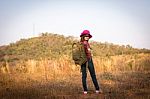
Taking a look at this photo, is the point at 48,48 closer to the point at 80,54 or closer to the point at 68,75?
the point at 68,75

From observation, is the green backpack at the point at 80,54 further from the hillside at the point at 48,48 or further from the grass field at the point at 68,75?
the hillside at the point at 48,48

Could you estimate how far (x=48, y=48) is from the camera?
36375 mm

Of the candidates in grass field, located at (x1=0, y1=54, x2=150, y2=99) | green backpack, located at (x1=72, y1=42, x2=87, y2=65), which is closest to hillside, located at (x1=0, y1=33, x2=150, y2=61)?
grass field, located at (x1=0, y1=54, x2=150, y2=99)

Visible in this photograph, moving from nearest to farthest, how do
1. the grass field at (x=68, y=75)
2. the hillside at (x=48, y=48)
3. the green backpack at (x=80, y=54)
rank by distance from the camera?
1. the green backpack at (x=80, y=54)
2. the grass field at (x=68, y=75)
3. the hillside at (x=48, y=48)

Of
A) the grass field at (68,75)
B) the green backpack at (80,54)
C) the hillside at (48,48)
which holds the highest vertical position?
the hillside at (48,48)

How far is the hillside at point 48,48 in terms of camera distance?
33.6m

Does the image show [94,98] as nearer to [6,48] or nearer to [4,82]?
[4,82]

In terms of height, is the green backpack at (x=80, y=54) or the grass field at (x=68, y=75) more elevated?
the green backpack at (x=80, y=54)

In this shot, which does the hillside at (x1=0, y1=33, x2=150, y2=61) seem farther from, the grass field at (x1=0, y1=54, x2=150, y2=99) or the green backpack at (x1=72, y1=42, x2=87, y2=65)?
the green backpack at (x1=72, y1=42, x2=87, y2=65)

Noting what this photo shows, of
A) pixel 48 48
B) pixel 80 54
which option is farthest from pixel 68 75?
pixel 48 48

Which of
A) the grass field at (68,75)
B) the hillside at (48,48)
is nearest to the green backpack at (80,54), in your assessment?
the grass field at (68,75)

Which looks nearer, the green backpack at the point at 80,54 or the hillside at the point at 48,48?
the green backpack at the point at 80,54

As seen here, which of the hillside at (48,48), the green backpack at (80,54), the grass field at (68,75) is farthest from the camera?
the hillside at (48,48)

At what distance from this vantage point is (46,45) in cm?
3797
